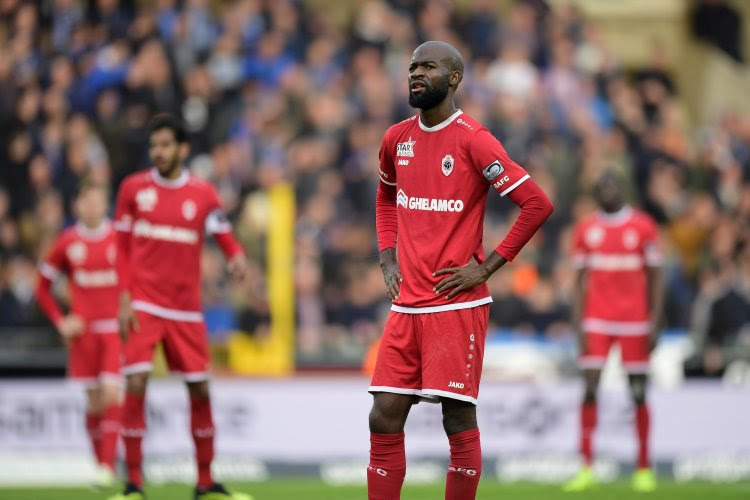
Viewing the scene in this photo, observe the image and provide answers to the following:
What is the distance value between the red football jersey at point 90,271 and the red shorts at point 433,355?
6.18 metres

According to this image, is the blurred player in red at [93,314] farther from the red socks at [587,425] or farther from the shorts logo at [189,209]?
the red socks at [587,425]

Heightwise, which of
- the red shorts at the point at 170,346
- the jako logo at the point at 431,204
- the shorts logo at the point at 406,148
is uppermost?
the shorts logo at the point at 406,148

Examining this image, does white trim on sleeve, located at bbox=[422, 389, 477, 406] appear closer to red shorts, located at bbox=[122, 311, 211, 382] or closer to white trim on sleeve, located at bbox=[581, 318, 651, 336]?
red shorts, located at bbox=[122, 311, 211, 382]

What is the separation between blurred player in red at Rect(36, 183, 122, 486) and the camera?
1334 cm

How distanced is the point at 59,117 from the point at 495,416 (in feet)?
23.4

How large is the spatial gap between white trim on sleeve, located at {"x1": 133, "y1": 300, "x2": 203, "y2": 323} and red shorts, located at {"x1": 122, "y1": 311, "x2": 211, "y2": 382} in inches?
0.9

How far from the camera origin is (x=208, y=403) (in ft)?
33.8

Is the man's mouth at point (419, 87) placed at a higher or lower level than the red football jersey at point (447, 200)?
higher

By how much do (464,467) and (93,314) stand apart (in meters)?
6.59

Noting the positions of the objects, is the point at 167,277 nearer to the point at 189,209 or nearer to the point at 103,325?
the point at 189,209

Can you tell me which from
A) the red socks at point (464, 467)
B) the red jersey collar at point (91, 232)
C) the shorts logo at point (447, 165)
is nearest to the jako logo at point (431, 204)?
the shorts logo at point (447, 165)

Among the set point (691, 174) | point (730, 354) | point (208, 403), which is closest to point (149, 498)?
point (208, 403)

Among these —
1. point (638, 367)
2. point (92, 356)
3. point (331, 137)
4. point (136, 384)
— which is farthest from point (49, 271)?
point (331, 137)

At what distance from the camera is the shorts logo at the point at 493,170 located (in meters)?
7.70
